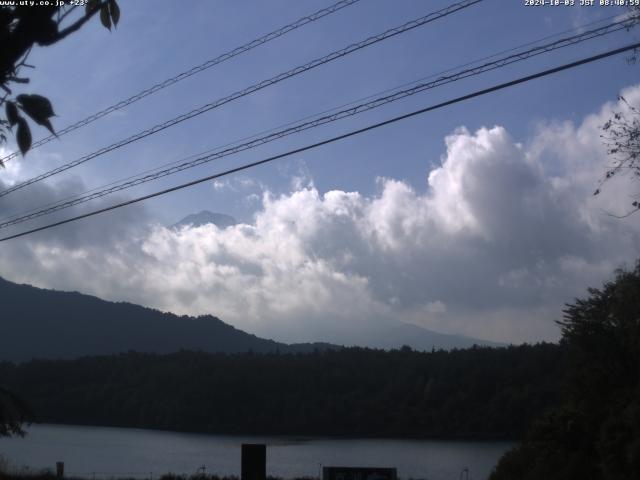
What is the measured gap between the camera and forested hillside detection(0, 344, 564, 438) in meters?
52.7

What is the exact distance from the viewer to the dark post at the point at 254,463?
10.4m

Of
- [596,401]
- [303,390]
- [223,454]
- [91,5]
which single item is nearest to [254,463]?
[91,5]

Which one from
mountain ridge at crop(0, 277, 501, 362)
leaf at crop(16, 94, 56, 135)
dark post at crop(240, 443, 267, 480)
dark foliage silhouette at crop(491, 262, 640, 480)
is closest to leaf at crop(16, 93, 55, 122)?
leaf at crop(16, 94, 56, 135)

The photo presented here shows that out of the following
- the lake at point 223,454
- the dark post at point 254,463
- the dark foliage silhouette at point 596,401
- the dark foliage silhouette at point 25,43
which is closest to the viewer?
the dark foliage silhouette at point 25,43

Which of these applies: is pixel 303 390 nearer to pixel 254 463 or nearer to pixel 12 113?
pixel 254 463

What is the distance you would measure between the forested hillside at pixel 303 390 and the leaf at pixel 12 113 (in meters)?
45.5

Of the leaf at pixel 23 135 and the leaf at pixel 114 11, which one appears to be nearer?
the leaf at pixel 23 135

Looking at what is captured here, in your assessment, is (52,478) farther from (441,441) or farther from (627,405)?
(441,441)

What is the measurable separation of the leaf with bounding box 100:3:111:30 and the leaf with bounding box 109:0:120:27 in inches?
1.2

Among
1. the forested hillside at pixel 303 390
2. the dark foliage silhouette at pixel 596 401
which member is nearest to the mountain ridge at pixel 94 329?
the forested hillside at pixel 303 390

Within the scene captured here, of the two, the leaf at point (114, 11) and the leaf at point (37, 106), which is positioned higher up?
the leaf at point (114, 11)

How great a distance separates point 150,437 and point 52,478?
42224 mm

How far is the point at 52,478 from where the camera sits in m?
26.7

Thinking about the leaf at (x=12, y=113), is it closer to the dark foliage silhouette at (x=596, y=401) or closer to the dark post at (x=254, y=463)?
the dark post at (x=254, y=463)
